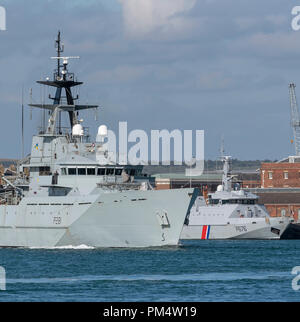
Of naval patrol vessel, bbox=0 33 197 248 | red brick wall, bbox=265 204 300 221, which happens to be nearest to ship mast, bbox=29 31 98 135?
naval patrol vessel, bbox=0 33 197 248

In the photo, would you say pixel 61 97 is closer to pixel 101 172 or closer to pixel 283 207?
pixel 101 172

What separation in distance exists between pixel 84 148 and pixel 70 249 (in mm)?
6595

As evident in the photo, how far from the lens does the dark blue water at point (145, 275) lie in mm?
33906

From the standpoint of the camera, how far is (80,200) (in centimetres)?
5369

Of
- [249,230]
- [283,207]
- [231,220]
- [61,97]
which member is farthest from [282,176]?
[61,97]

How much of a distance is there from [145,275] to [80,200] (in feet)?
46.9

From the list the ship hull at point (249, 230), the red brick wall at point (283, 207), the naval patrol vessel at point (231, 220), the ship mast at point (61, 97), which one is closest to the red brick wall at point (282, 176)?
the red brick wall at point (283, 207)

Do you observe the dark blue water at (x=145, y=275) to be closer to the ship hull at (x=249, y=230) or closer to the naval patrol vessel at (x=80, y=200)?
the naval patrol vessel at (x=80, y=200)

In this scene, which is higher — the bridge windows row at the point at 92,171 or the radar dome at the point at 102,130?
the radar dome at the point at 102,130

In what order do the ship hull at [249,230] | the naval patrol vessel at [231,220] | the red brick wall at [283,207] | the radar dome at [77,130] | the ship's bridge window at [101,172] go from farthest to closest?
the red brick wall at [283,207] → the naval patrol vessel at [231,220] → the ship hull at [249,230] → the radar dome at [77,130] → the ship's bridge window at [101,172]

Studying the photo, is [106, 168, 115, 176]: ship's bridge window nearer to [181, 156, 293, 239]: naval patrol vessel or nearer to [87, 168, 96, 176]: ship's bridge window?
[87, 168, 96, 176]: ship's bridge window

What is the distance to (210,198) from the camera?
9306 centimetres

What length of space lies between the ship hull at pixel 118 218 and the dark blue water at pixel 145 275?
1.34 m
